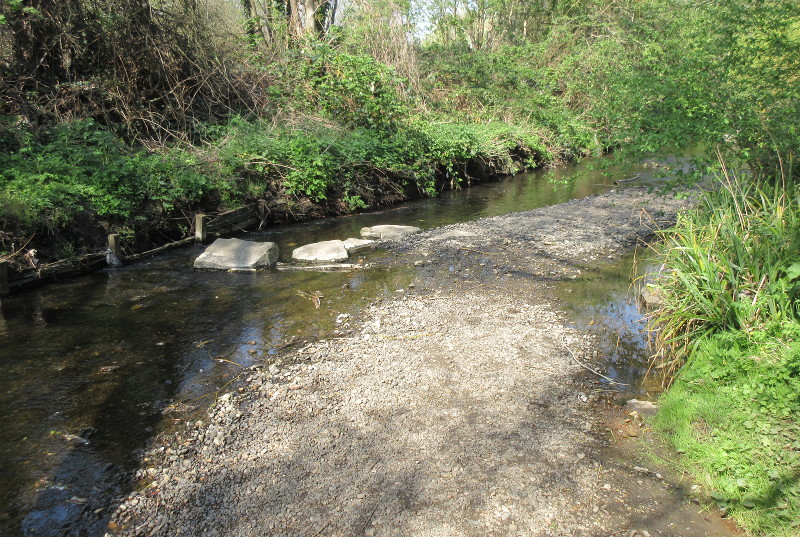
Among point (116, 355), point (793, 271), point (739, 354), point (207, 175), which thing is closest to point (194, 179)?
point (207, 175)

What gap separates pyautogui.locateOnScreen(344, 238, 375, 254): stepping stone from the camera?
952 centimetres

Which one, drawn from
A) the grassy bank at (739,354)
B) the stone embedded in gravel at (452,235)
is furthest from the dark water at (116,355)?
the stone embedded in gravel at (452,235)

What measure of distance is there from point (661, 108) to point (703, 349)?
4185 mm

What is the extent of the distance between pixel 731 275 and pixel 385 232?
680 cm

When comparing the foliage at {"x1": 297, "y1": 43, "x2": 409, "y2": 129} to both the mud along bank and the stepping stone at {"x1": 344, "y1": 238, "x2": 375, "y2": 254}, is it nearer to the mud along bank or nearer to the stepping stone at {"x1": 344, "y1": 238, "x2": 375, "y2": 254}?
the stepping stone at {"x1": 344, "y1": 238, "x2": 375, "y2": 254}

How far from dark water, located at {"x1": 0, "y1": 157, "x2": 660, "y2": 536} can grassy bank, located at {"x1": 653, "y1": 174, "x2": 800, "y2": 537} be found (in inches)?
33.8

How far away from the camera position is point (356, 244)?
31.9 ft

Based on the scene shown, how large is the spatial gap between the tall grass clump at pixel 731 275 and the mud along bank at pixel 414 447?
0.88 m

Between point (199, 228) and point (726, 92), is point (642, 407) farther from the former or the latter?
point (199, 228)

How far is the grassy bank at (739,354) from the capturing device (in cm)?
314

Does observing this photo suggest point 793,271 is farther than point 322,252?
No

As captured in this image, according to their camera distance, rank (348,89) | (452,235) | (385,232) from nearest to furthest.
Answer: (452,235), (385,232), (348,89)

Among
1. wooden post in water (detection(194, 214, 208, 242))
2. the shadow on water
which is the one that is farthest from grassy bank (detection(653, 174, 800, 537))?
wooden post in water (detection(194, 214, 208, 242))

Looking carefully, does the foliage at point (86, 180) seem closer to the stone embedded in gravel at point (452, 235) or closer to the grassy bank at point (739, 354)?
the stone embedded in gravel at point (452, 235)
